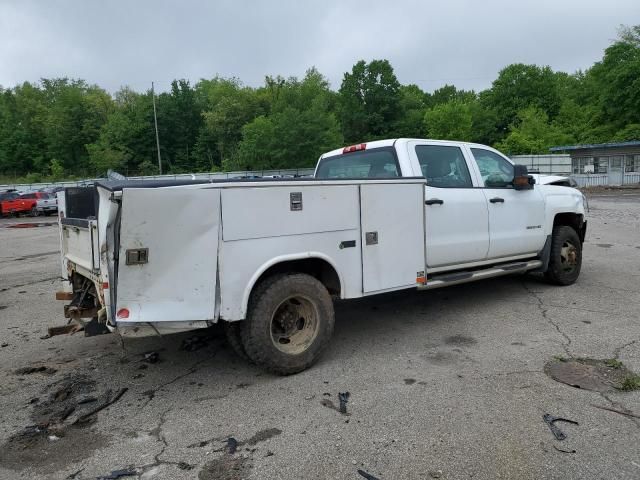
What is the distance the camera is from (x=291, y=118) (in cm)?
5072

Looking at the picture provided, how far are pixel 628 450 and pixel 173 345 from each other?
4.17 meters

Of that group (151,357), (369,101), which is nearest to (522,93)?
(369,101)

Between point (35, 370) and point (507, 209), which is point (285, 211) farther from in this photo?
point (507, 209)

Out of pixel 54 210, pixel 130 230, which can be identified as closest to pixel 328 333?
pixel 130 230

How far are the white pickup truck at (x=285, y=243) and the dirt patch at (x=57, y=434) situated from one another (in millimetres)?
659

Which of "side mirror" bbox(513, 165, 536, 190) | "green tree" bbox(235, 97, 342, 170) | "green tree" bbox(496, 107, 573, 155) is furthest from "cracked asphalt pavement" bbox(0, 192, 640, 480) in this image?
"green tree" bbox(496, 107, 573, 155)

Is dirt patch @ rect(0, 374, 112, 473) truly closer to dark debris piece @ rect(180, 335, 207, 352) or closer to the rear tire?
dark debris piece @ rect(180, 335, 207, 352)

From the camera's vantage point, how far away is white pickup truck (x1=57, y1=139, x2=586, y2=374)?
3.64 meters

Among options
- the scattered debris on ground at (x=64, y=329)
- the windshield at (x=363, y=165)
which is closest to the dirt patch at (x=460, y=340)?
the windshield at (x=363, y=165)

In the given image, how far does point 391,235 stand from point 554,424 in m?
2.18

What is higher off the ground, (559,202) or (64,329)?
(559,202)

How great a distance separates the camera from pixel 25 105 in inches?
3319

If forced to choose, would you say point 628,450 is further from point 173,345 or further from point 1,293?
point 1,293

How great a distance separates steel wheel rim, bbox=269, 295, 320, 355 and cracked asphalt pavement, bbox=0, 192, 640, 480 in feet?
0.94
